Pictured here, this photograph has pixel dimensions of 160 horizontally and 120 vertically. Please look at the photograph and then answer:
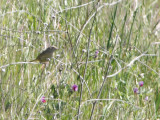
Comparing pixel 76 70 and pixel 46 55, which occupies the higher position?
pixel 46 55

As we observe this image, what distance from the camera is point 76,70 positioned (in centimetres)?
330

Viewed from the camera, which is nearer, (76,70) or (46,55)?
(46,55)

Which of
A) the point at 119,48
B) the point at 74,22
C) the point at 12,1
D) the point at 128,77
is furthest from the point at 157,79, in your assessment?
the point at 12,1

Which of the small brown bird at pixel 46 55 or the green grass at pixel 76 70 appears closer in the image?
the green grass at pixel 76 70

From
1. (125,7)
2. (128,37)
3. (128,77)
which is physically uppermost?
(125,7)

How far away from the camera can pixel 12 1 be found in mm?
4133

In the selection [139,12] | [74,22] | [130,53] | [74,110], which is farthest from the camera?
[139,12]

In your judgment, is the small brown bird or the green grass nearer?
the green grass

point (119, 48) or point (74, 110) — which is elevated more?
point (119, 48)

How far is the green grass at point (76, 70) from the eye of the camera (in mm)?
2695

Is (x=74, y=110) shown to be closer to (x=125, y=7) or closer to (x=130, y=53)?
(x=130, y=53)

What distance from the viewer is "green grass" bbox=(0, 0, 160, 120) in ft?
8.84

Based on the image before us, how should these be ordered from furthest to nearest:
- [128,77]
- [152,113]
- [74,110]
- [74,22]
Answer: [74,22] < [128,77] < [152,113] < [74,110]

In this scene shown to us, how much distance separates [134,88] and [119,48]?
68 centimetres
